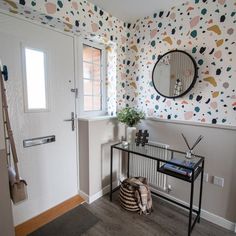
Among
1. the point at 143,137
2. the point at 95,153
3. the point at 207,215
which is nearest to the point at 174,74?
the point at 143,137

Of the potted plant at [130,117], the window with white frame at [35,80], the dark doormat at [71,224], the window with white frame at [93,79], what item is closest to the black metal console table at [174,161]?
the potted plant at [130,117]

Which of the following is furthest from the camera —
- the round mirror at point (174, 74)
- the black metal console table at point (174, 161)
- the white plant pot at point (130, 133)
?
the white plant pot at point (130, 133)

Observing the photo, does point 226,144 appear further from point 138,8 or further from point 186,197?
point 138,8

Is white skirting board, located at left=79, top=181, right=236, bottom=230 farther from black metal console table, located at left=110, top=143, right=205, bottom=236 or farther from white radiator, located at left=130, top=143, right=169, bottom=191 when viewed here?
white radiator, located at left=130, top=143, right=169, bottom=191

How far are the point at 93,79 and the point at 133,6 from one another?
1.03 m

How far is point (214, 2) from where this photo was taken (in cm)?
171

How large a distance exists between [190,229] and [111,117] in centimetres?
156

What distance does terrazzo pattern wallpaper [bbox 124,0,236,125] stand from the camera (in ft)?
5.54

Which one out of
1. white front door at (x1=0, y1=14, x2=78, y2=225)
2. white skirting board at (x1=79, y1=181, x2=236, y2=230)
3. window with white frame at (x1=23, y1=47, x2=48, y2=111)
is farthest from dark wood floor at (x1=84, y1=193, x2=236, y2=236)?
window with white frame at (x1=23, y1=47, x2=48, y2=111)

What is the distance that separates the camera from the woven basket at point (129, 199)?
200 cm

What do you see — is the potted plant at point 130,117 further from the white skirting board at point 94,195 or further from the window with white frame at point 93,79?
the white skirting board at point 94,195

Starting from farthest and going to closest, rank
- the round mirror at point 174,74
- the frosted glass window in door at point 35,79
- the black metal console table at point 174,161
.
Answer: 1. the round mirror at point 174,74
2. the frosted glass window in door at point 35,79
3. the black metal console table at point 174,161

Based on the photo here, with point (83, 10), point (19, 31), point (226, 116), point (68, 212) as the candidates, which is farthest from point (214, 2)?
point (68, 212)

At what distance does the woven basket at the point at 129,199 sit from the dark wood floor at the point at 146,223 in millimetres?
60
